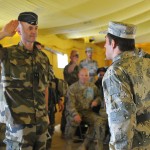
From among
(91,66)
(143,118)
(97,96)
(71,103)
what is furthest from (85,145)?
(143,118)

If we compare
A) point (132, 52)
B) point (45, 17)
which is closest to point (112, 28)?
point (132, 52)

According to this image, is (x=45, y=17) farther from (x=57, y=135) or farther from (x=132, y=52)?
(x=132, y=52)

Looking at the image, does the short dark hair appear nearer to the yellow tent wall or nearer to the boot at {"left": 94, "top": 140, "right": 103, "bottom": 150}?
the boot at {"left": 94, "top": 140, "right": 103, "bottom": 150}

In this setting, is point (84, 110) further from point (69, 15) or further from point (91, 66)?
point (69, 15)

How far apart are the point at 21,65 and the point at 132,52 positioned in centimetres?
81

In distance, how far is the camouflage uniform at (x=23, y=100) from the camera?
1898 millimetres

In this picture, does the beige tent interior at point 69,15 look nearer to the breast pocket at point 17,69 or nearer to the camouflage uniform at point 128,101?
the breast pocket at point 17,69

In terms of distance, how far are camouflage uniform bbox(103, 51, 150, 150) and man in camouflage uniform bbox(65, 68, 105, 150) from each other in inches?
103

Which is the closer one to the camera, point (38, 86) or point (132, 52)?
point (132, 52)

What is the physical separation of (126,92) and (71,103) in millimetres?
3027

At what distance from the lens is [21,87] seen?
1.94 m

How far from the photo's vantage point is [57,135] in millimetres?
5195

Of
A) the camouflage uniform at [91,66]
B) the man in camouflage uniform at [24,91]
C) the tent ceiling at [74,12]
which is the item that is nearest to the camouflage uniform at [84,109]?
A: the camouflage uniform at [91,66]

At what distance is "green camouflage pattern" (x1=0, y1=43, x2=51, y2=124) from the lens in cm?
191
